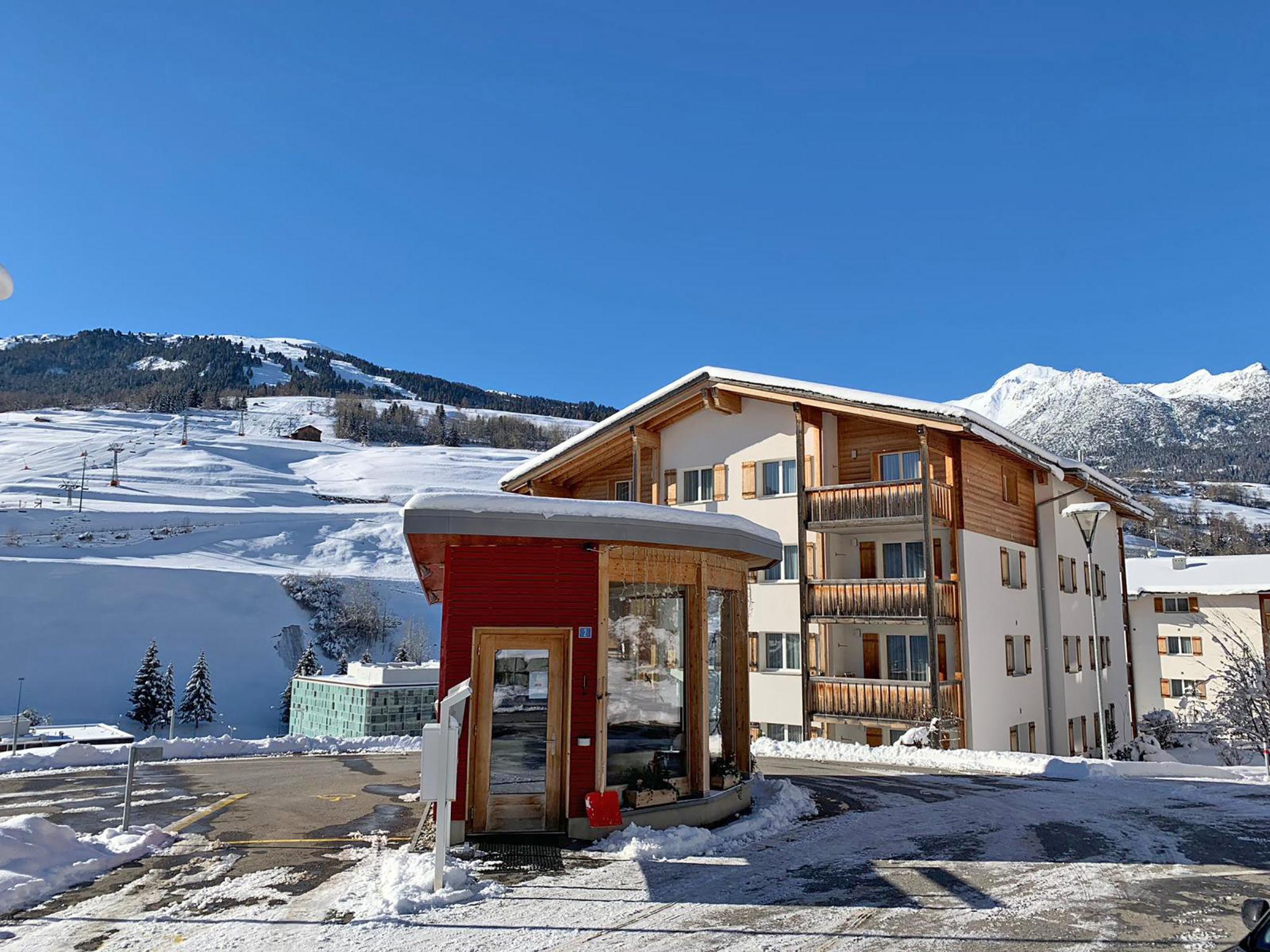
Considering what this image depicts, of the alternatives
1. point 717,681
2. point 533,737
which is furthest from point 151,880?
point 717,681

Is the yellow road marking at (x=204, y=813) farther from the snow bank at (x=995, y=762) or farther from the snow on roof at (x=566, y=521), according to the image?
the snow bank at (x=995, y=762)

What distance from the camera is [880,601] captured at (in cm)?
2400

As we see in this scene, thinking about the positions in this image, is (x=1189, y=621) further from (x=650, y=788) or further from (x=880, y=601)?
(x=650, y=788)

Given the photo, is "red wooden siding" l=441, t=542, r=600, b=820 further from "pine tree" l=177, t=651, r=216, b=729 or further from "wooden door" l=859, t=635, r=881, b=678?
"pine tree" l=177, t=651, r=216, b=729

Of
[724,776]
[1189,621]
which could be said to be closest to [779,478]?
[724,776]

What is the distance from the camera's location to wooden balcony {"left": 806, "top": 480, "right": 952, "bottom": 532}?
2366 cm

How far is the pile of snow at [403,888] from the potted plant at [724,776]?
3.90 meters

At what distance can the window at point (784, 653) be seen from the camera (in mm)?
26062

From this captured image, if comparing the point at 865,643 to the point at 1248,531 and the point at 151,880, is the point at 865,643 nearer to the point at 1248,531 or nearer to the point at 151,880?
the point at 151,880

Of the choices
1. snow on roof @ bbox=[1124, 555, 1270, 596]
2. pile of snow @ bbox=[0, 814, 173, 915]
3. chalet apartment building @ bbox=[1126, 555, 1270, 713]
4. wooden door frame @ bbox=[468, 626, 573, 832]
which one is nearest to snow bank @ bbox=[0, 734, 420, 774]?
pile of snow @ bbox=[0, 814, 173, 915]

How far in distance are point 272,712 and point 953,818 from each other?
49.4 metres

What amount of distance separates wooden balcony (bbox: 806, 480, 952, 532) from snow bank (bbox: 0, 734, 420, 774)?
1256 centimetres

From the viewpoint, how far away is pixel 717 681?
1288 cm

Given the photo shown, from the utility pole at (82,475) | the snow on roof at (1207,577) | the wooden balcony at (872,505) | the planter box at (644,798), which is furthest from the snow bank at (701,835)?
the utility pole at (82,475)
